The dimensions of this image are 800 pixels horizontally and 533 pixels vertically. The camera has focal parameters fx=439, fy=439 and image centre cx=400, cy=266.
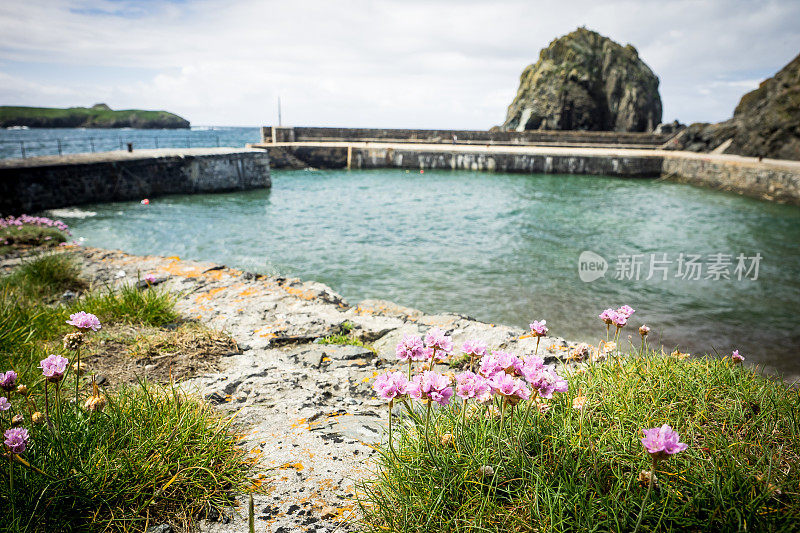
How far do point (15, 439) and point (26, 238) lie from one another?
8.57 meters

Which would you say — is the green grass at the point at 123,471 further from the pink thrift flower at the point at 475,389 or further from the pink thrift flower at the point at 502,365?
the pink thrift flower at the point at 502,365

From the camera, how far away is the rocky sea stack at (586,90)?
50156mm

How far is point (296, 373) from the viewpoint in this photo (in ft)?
11.8

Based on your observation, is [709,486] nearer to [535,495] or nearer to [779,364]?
[535,495]

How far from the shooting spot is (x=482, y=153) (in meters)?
29.2

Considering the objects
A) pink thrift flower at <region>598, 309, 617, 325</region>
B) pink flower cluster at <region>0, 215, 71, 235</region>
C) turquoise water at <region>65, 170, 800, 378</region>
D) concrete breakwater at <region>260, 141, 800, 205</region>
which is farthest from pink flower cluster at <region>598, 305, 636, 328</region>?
concrete breakwater at <region>260, 141, 800, 205</region>

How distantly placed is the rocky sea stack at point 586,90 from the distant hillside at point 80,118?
14936cm

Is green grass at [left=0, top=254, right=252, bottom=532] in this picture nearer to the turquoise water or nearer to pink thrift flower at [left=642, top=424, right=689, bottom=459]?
pink thrift flower at [left=642, top=424, right=689, bottom=459]

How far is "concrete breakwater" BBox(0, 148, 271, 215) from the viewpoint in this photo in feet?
43.8

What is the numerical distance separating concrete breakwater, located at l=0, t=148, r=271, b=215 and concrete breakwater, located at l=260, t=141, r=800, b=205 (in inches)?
380

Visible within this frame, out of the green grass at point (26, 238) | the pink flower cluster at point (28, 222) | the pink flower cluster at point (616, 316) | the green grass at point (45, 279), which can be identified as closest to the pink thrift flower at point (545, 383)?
the pink flower cluster at point (616, 316)

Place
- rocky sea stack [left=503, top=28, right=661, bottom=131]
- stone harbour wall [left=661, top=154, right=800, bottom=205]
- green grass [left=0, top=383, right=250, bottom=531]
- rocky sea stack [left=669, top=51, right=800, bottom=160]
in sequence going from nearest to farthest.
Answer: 1. green grass [left=0, top=383, right=250, bottom=531]
2. stone harbour wall [left=661, top=154, right=800, bottom=205]
3. rocky sea stack [left=669, top=51, right=800, bottom=160]
4. rocky sea stack [left=503, top=28, right=661, bottom=131]

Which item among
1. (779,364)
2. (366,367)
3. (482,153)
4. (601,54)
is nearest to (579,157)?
(482,153)

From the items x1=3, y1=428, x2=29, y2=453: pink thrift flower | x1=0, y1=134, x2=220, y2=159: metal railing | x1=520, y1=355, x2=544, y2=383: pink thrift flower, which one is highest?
x1=0, y1=134, x2=220, y2=159: metal railing
